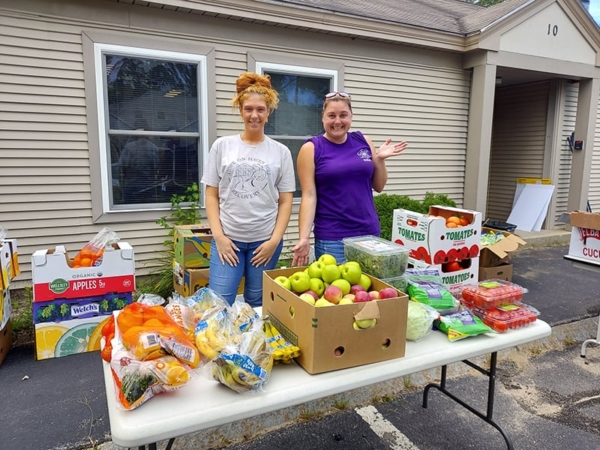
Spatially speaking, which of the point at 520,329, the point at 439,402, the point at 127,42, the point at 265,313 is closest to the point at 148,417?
the point at 265,313

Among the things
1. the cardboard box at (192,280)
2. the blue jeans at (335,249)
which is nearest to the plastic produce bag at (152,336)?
the blue jeans at (335,249)

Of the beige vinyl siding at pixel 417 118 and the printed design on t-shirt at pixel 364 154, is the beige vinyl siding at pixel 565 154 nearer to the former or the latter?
the beige vinyl siding at pixel 417 118

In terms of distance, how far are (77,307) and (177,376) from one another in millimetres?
2380

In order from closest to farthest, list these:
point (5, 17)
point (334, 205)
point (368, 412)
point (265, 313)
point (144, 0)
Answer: point (265, 313) < point (334, 205) < point (368, 412) < point (5, 17) < point (144, 0)

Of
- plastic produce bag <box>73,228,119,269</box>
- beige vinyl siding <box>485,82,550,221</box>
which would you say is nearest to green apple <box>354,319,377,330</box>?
plastic produce bag <box>73,228,119,269</box>

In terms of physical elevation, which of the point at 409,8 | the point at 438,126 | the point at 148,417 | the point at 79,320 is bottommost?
the point at 79,320

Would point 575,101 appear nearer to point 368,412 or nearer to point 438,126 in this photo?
point 438,126

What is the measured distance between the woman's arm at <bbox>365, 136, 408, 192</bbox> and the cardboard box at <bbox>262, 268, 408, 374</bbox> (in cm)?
102

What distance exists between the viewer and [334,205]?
2.33 meters

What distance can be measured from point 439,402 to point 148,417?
2.25 meters

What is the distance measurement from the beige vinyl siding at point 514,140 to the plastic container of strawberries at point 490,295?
280 inches

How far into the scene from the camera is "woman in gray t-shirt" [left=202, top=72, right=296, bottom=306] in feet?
7.54

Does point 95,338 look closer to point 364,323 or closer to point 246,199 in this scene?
point 246,199

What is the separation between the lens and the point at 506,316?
6.08ft
